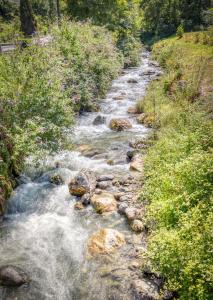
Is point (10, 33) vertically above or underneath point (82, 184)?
above

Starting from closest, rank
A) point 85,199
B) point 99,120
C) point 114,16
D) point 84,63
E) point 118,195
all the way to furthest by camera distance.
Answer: point 85,199
point 118,195
point 99,120
point 84,63
point 114,16

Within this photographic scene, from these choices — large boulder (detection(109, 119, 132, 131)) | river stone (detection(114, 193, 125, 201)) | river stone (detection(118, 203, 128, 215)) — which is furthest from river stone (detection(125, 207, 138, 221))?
large boulder (detection(109, 119, 132, 131))

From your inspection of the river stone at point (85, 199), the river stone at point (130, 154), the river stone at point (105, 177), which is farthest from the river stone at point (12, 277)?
the river stone at point (130, 154)

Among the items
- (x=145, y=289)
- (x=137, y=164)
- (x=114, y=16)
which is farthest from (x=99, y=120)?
(x=114, y=16)

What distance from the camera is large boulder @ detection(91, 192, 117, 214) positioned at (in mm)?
9211

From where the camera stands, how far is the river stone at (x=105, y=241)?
7.66 metres

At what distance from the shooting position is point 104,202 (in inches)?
370

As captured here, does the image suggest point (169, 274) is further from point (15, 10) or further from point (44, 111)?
point (15, 10)

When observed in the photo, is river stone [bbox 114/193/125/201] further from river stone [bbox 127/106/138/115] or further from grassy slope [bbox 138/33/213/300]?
river stone [bbox 127/106/138/115]

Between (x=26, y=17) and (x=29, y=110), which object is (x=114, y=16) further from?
(x=29, y=110)

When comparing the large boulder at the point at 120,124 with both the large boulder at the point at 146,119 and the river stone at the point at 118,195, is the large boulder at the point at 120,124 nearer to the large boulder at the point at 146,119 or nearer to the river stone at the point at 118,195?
the large boulder at the point at 146,119

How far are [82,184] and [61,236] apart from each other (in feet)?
6.83

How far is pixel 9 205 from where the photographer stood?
9406 millimetres

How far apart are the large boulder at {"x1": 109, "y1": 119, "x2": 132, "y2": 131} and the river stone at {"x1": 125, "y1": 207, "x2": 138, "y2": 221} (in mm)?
6887
